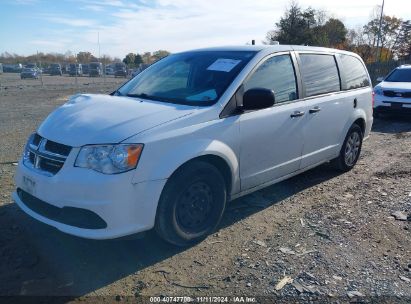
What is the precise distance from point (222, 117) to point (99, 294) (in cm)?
Result: 192

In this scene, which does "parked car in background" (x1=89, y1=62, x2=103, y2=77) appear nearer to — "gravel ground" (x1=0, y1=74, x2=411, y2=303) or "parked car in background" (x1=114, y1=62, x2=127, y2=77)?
"parked car in background" (x1=114, y1=62, x2=127, y2=77)

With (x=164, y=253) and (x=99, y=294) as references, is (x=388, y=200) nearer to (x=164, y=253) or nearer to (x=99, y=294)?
(x=164, y=253)

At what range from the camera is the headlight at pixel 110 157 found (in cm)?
318

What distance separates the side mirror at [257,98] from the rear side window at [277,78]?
0.58 ft

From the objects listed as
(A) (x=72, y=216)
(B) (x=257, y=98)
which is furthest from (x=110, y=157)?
(B) (x=257, y=98)

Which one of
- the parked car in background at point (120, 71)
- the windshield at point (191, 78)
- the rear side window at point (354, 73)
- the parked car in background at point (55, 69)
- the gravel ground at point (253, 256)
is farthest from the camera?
the parked car in background at point (55, 69)

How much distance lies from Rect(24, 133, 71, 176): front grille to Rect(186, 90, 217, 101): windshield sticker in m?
1.35

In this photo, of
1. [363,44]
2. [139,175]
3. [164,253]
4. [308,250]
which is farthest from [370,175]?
[363,44]

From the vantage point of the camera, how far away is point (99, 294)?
305 centimetres

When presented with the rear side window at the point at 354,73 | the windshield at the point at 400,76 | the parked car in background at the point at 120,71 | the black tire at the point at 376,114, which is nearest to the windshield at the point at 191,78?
the rear side window at the point at 354,73

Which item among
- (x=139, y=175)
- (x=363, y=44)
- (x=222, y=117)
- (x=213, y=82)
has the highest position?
(x=363, y=44)

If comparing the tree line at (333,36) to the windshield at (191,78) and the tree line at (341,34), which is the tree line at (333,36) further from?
the windshield at (191,78)

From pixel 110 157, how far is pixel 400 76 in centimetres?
1154

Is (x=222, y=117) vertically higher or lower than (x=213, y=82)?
lower
